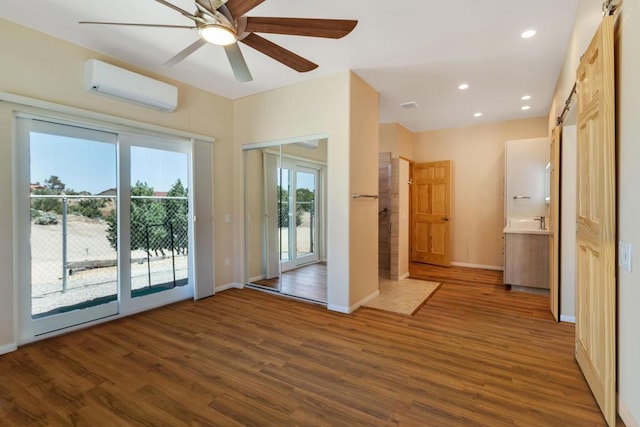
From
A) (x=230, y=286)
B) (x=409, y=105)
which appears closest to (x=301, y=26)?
(x=409, y=105)

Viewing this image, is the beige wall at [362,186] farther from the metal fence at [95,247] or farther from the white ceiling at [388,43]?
the metal fence at [95,247]

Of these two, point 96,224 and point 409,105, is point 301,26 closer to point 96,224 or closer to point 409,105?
point 96,224

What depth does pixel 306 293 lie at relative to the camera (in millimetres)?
4367

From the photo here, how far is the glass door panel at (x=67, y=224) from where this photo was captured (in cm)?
293

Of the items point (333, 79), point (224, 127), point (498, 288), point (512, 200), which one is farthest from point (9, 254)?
point (512, 200)

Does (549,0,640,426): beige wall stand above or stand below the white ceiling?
below

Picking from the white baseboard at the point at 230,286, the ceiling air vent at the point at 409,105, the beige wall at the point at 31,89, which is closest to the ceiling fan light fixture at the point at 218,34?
the beige wall at the point at 31,89

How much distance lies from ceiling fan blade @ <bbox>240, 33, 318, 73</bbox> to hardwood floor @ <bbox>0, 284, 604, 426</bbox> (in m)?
2.49

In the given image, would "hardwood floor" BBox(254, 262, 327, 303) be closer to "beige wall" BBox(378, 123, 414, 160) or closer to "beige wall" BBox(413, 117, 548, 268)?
"beige wall" BBox(378, 123, 414, 160)

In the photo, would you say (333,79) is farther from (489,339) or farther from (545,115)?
(545,115)

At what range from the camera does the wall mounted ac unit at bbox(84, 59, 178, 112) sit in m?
3.11

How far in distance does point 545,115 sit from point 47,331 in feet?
25.3

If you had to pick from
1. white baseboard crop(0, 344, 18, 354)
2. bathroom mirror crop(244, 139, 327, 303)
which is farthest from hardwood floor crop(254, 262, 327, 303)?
white baseboard crop(0, 344, 18, 354)
